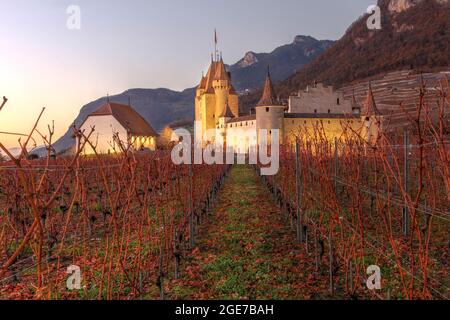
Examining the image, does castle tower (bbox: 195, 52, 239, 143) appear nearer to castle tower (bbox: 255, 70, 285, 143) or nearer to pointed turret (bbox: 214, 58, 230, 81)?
pointed turret (bbox: 214, 58, 230, 81)

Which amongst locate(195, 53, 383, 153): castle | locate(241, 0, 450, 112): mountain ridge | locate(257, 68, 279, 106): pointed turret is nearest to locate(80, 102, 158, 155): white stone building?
locate(195, 53, 383, 153): castle

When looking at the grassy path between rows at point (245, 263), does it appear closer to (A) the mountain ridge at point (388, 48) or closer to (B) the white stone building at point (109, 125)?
(B) the white stone building at point (109, 125)

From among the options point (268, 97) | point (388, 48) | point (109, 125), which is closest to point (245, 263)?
point (268, 97)

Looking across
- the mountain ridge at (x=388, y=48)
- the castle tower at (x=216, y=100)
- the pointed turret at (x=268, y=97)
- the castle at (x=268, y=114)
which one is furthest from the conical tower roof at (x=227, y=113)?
the mountain ridge at (x=388, y=48)

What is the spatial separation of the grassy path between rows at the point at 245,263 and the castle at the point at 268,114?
26.3 metres

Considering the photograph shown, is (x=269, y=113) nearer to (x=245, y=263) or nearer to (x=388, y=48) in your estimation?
(x=245, y=263)

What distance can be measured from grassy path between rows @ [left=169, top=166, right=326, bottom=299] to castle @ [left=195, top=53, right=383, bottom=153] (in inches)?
1036

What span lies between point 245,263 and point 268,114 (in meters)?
37.6

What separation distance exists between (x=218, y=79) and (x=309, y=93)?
641 inches

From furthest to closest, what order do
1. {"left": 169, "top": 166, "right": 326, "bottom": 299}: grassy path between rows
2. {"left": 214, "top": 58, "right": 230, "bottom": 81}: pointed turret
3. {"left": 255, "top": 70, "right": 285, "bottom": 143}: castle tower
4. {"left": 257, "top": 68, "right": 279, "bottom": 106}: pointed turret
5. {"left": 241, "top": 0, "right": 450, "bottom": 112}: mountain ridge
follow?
{"left": 241, "top": 0, "right": 450, "bottom": 112}: mountain ridge < {"left": 214, "top": 58, "right": 230, "bottom": 81}: pointed turret < {"left": 257, "top": 68, "right": 279, "bottom": 106}: pointed turret < {"left": 255, "top": 70, "right": 285, "bottom": 143}: castle tower < {"left": 169, "top": 166, "right": 326, "bottom": 299}: grassy path between rows

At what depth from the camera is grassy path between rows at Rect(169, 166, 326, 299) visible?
4.86 meters

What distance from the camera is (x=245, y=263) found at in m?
5.89

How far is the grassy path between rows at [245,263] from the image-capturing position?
486cm
